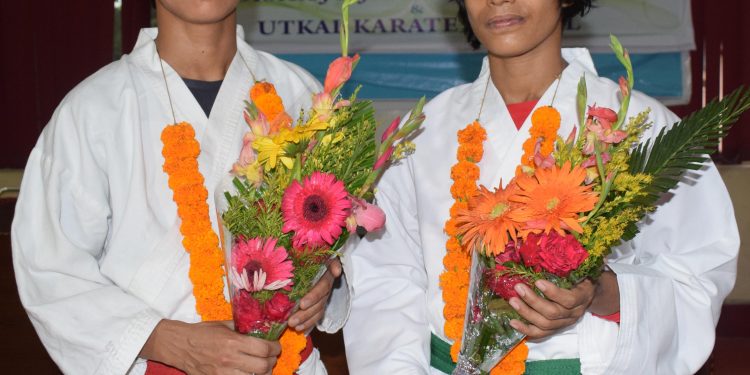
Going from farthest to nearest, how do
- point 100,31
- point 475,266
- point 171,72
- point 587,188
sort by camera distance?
point 100,31 → point 171,72 → point 475,266 → point 587,188

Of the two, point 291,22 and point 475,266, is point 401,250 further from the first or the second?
point 291,22

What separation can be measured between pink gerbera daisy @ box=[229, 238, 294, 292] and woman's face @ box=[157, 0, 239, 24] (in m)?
0.62

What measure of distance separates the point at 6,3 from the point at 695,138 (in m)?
4.67

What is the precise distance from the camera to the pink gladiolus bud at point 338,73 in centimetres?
194

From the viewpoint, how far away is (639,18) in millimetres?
5086

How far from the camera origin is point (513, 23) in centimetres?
229

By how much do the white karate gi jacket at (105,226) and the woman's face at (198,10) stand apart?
17 centimetres

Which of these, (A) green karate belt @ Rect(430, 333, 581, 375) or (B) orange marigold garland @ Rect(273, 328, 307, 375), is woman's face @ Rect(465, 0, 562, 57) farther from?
(B) orange marigold garland @ Rect(273, 328, 307, 375)

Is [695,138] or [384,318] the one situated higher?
[695,138]

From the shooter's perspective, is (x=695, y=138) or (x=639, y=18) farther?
(x=639, y=18)

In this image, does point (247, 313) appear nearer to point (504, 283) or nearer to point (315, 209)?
point (315, 209)

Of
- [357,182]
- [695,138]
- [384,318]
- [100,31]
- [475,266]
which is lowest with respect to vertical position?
[100,31]

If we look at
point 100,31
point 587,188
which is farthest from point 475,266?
point 100,31

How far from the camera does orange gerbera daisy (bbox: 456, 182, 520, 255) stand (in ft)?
5.94
